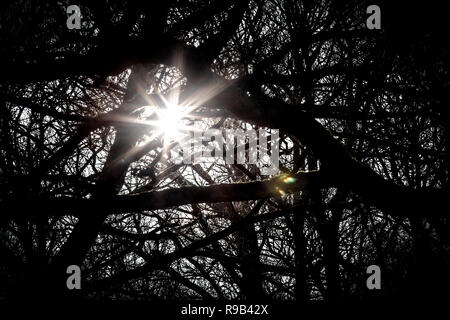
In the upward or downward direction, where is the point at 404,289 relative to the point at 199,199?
downward

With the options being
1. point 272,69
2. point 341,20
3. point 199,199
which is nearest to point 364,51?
point 341,20

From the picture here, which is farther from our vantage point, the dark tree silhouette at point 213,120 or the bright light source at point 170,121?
the bright light source at point 170,121

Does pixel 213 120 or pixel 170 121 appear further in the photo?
pixel 213 120

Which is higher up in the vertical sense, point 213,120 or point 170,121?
point 213,120

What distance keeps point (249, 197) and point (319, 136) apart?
1.90ft

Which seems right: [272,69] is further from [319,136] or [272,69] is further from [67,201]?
[67,201]

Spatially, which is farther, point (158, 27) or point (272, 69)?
point (272, 69)

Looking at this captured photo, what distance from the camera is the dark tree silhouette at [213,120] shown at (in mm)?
1889

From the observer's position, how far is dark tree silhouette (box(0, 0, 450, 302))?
1.89 meters

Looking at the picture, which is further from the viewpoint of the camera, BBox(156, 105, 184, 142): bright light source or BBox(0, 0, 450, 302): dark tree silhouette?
BBox(156, 105, 184, 142): bright light source

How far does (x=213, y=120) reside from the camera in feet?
14.5
